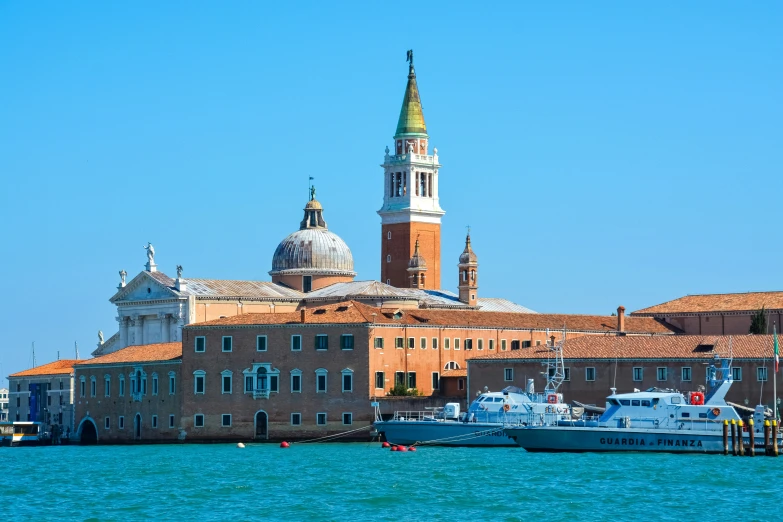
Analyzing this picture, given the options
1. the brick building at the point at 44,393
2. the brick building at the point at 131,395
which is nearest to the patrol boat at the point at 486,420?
the brick building at the point at 131,395

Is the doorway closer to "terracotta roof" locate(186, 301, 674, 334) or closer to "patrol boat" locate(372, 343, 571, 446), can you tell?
"terracotta roof" locate(186, 301, 674, 334)

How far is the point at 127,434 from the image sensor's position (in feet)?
270

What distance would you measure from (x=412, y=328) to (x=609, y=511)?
3570 cm

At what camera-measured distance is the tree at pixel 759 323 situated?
8138 centimetres

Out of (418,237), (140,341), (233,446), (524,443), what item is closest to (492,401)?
(524,443)

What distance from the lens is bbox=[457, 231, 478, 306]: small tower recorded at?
95.1m

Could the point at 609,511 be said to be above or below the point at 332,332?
below

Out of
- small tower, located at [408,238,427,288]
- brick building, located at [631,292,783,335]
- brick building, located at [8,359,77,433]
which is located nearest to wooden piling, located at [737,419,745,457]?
brick building, located at [631,292,783,335]

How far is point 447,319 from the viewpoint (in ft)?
266

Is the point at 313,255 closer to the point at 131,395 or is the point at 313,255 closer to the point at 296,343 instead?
the point at 131,395

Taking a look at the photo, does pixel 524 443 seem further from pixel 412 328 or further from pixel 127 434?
pixel 127 434

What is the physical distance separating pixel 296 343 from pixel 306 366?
105cm

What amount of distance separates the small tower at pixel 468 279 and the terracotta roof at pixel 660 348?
21.1 m

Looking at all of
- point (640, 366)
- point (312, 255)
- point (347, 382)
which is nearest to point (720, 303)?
point (640, 366)
